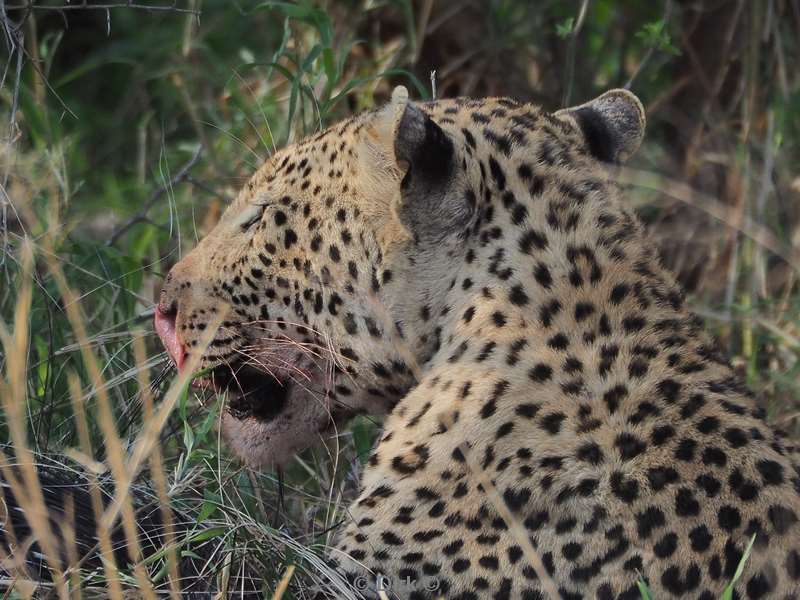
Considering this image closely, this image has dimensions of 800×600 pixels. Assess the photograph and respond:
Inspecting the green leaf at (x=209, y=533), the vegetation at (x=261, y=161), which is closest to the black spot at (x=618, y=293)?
the vegetation at (x=261, y=161)

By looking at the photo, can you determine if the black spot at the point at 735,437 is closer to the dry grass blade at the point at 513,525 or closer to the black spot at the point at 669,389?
the black spot at the point at 669,389

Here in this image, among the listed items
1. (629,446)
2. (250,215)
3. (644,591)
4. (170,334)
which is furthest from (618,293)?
(170,334)

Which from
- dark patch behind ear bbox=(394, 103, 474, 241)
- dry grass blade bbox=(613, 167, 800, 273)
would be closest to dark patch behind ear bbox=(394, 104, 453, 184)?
dark patch behind ear bbox=(394, 103, 474, 241)

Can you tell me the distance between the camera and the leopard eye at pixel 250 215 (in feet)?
12.0

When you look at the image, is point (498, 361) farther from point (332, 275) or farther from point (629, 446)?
point (332, 275)

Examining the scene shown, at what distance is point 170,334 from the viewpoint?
380 centimetres

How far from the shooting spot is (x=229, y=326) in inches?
145

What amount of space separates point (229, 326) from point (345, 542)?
75cm

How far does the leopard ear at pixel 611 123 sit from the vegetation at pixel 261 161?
431 mm

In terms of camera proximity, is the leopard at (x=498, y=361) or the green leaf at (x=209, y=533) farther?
the green leaf at (x=209, y=533)

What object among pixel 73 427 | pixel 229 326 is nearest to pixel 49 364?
pixel 73 427

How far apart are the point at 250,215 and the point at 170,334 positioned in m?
0.42

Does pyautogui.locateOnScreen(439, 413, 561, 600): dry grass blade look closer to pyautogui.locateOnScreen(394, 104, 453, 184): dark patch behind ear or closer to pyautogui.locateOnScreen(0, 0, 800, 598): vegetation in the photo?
pyautogui.locateOnScreen(0, 0, 800, 598): vegetation

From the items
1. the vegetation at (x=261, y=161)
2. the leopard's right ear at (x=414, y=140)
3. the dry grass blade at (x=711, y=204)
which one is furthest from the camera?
the dry grass blade at (x=711, y=204)
